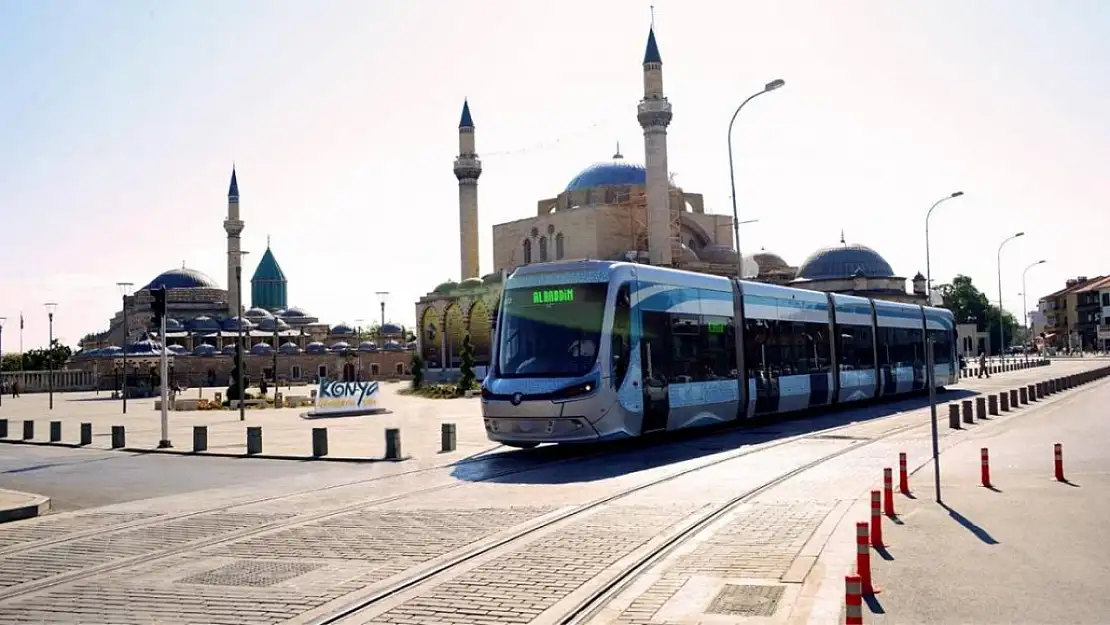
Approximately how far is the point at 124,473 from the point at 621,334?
9.03 metres

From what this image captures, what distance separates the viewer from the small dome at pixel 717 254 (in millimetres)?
85094

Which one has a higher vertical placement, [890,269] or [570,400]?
[890,269]

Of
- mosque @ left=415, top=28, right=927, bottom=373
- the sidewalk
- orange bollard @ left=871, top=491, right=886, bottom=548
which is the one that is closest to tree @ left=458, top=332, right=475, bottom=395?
mosque @ left=415, top=28, right=927, bottom=373

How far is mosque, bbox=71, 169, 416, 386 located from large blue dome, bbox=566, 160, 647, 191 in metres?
25.9

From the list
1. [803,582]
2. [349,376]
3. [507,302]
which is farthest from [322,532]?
[349,376]

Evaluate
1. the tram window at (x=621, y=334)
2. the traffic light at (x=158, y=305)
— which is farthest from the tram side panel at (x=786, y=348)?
the traffic light at (x=158, y=305)

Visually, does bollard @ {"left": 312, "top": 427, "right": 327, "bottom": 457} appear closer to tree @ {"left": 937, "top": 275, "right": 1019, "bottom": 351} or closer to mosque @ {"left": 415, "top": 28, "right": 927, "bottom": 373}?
mosque @ {"left": 415, "top": 28, "right": 927, "bottom": 373}

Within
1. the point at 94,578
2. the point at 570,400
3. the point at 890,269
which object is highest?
the point at 890,269

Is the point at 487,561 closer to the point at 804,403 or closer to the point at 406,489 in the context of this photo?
the point at 406,489

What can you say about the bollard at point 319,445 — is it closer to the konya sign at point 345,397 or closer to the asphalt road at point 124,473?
the asphalt road at point 124,473

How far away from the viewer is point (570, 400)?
16.4 metres

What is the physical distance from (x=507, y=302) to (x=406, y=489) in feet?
14.9

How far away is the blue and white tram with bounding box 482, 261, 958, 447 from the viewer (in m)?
16.7

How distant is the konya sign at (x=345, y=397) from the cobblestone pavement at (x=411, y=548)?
20.4 m
